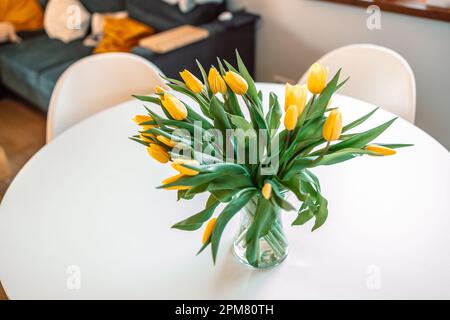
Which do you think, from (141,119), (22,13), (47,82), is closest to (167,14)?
(47,82)

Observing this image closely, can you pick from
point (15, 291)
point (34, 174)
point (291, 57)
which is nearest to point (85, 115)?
point (34, 174)

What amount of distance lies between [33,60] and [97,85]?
4.25 feet

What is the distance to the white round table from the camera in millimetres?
888

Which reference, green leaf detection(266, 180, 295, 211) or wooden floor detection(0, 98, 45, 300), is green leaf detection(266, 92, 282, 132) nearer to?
green leaf detection(266, 180, 295, 211)

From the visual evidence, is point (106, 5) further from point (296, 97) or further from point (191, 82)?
point (296, 97)

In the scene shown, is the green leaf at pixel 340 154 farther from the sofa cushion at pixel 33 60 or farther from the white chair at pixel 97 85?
the sofa cushion at pixel 33 60

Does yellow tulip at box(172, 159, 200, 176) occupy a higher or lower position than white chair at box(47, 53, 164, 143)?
higher

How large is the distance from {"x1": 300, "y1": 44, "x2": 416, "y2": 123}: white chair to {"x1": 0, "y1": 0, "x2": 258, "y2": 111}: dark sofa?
882 mm

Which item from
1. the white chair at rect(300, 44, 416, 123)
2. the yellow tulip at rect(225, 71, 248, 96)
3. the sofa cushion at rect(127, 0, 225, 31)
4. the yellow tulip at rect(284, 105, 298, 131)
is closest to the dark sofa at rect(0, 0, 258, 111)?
the sofa cushion at rect(127, 0, 225, 31)

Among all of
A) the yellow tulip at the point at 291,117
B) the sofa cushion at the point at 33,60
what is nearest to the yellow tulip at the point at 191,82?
the yellow tulip at the point at 291,117

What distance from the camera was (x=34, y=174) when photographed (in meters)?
1.18

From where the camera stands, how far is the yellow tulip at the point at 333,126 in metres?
0.73
